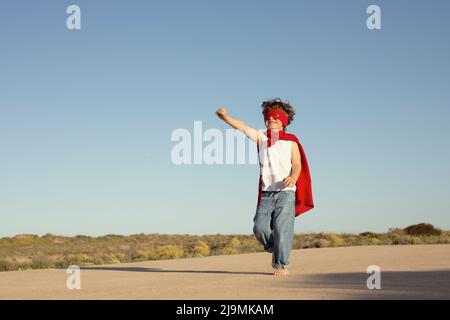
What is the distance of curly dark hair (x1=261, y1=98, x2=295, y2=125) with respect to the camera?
398 inches

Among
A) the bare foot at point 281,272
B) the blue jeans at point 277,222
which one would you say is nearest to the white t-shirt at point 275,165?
the blue jeans at point 277,222

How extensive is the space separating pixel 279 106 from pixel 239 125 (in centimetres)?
73

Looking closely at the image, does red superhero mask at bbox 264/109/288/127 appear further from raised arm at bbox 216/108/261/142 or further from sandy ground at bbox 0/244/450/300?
sandy ground at bbox 0/244/450/300

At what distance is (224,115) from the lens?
959 centimetres

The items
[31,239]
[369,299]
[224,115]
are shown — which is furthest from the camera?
[31,239]

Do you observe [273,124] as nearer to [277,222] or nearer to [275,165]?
[275,165]

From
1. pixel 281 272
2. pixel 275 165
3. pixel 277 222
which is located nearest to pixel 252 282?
pixel 281 272

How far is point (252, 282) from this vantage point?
8.55m

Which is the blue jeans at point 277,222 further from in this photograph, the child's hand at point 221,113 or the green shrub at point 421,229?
the green shrub at point 421,229

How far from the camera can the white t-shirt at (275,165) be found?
9703mm
